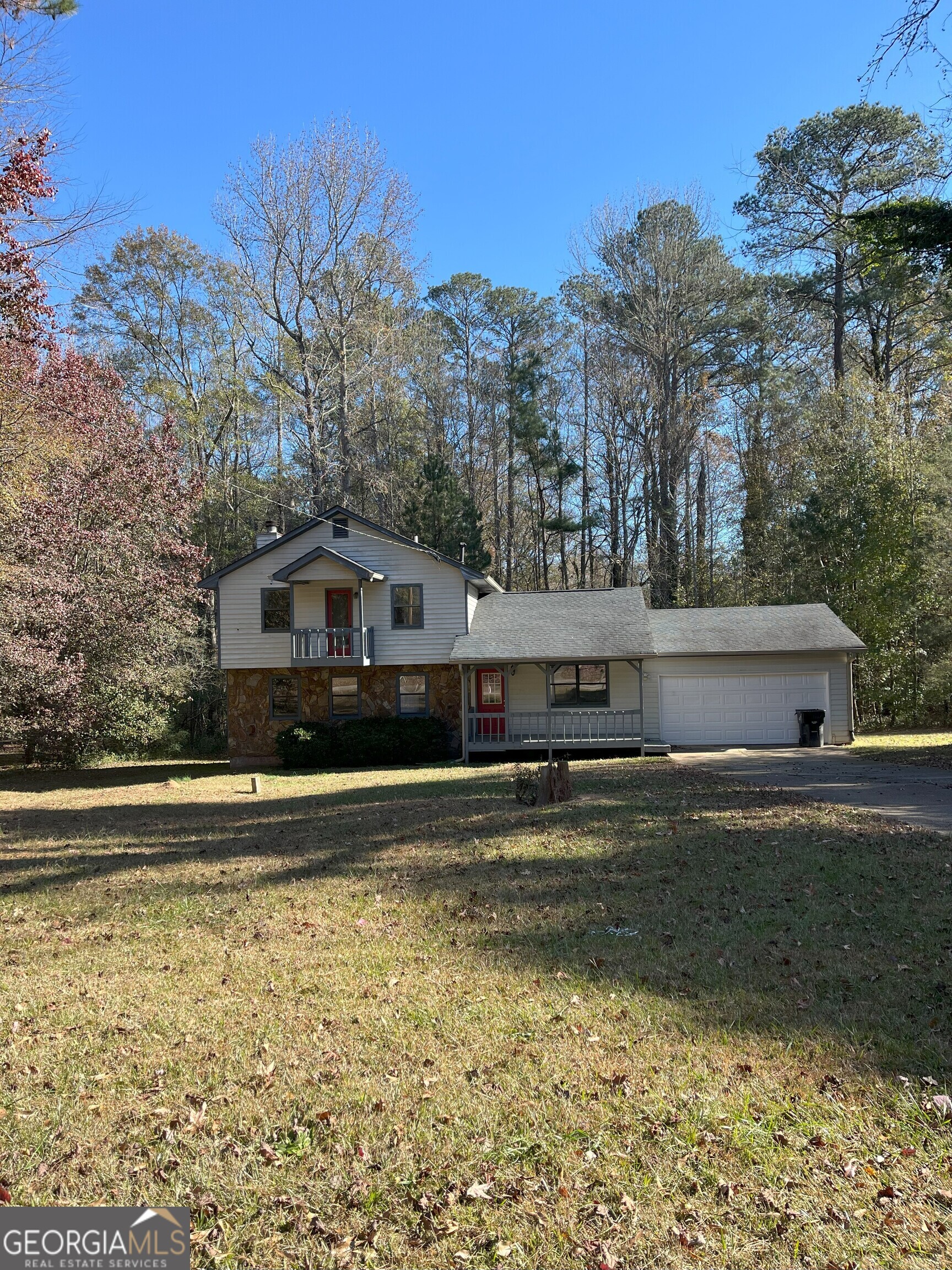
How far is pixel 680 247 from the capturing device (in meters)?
31.0

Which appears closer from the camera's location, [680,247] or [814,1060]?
[814,1060]

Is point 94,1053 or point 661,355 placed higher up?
point 661,355

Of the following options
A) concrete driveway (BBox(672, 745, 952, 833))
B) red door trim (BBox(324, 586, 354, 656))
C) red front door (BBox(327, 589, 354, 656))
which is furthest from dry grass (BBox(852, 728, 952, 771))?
red front door (BBox(327, 589, 354, 656))

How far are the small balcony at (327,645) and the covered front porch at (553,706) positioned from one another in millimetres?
3008

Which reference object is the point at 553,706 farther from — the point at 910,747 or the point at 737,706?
the point at 910,747

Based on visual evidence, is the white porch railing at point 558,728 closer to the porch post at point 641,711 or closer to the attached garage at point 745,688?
the porch post at point 641,711

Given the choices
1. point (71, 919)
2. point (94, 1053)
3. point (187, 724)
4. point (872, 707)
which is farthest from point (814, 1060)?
point (187, 724)

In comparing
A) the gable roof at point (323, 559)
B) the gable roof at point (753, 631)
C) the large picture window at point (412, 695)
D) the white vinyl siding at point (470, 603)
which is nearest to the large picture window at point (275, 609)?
the gable roof at point (323, 559)

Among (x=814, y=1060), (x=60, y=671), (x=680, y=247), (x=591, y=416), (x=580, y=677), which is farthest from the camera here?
(x=591, y=416)

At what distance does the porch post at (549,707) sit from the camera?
20281mm

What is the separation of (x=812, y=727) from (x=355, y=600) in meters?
12.5

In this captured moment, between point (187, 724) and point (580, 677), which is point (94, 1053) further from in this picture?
point (187, 724)

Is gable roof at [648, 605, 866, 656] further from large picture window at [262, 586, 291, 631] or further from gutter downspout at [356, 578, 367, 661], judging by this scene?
large picture window at [262, 586, 291, 631]

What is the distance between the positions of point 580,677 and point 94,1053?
62.7 ft
